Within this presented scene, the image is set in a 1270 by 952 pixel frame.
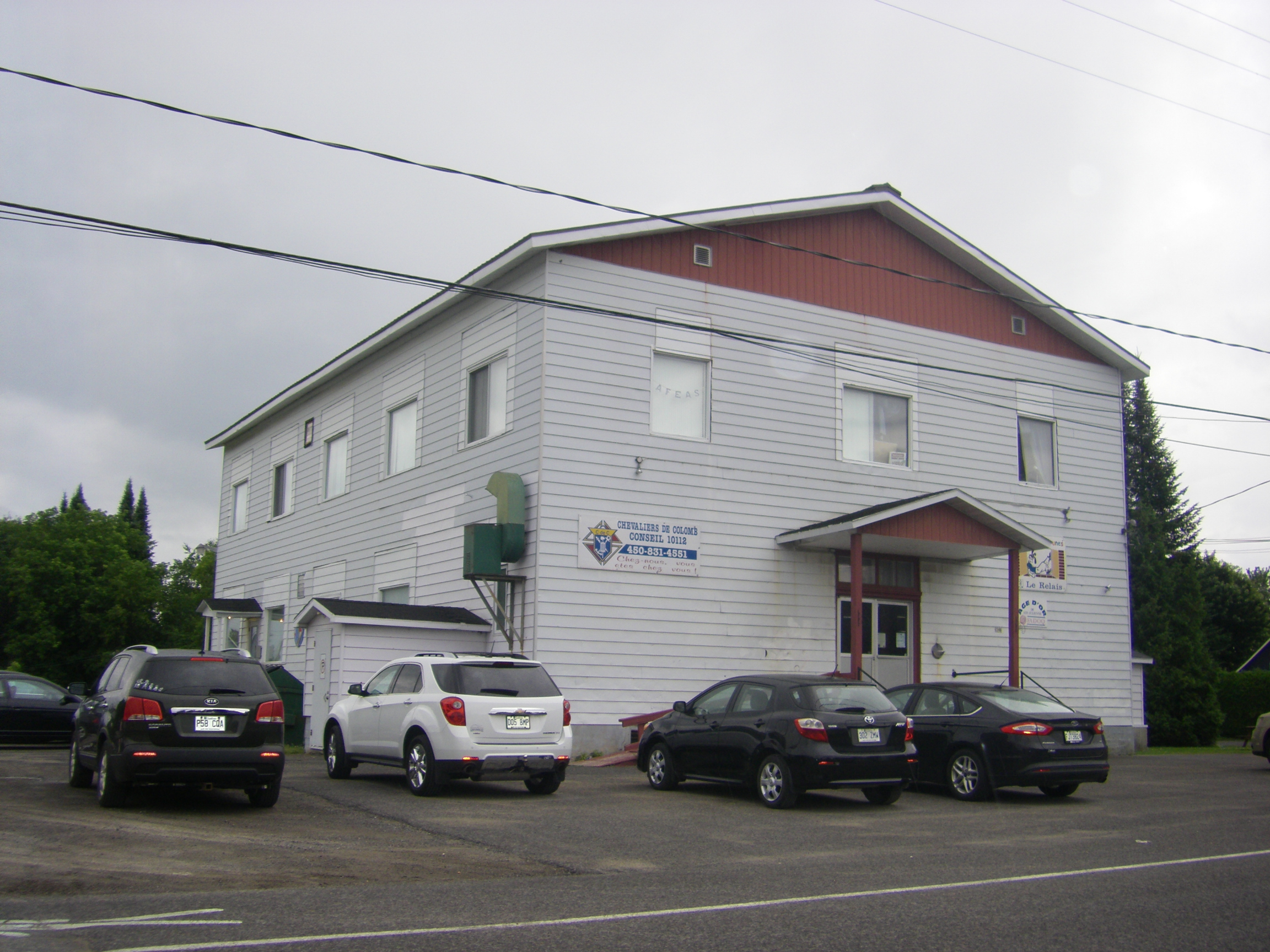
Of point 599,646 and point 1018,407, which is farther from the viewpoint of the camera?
point 1018,407

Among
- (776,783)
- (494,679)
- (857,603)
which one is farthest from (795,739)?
(857,603)

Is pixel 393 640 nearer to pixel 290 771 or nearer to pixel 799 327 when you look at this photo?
pixel 290 771

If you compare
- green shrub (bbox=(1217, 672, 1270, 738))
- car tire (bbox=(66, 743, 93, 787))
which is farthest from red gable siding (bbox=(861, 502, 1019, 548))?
green shrub (bbox=(1217, 672, 1270, 738))

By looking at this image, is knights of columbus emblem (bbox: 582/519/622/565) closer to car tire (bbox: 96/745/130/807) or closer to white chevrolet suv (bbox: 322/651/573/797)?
white chevrolet suv (bbox: 322/651/573/797)

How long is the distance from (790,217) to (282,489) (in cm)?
1634

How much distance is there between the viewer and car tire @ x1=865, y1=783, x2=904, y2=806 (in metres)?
13.3

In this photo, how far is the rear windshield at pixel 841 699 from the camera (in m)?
13.0

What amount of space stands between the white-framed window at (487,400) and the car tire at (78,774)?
8.56 m

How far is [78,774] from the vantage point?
13.6m

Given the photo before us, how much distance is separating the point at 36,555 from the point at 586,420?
4108cm

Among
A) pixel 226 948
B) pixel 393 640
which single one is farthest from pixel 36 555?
pixel 226 948

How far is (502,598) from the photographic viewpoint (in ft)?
62.1

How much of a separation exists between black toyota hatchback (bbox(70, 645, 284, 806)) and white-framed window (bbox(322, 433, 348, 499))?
48.7 ft

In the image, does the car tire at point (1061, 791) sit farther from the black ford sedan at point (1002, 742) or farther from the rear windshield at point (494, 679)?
the rear windshield at point (494, 679)
